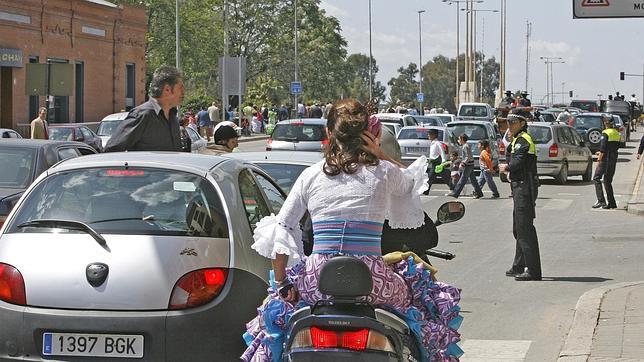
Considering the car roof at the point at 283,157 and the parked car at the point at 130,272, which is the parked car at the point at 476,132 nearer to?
the car roof at the point at 283,157

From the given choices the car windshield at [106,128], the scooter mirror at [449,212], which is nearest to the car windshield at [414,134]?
the car windshield at [106,128]

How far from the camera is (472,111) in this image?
2117 inches

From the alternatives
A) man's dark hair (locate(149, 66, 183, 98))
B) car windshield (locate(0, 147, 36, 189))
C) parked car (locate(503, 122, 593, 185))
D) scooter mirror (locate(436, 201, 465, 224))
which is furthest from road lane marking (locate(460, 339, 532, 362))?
parked car (locate(503, 122, 593, 185))

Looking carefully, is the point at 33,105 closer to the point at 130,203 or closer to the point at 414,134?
the point at 414,134

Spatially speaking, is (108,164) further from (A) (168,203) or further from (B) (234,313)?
(B) (234,313)

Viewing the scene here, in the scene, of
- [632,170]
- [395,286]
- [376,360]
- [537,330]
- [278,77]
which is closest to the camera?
[376,360]

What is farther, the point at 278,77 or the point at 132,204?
the point at 278,77

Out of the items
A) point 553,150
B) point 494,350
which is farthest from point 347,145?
point 553,150

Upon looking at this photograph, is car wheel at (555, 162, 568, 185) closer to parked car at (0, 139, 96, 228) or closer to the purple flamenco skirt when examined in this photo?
parked car at (0, 139, 96, 228)

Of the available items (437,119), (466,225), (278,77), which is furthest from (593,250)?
(278,77)

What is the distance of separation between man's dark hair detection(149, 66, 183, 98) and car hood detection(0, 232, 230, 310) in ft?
10.4

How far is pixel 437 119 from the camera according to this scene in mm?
46844

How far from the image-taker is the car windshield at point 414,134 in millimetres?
32594

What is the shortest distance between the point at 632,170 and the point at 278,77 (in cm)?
5961
